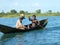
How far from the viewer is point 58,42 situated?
50.0 feet

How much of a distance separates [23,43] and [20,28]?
378cm

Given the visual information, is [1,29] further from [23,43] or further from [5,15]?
[5,15]

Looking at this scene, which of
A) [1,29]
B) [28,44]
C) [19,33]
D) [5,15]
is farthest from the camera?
[5,15]

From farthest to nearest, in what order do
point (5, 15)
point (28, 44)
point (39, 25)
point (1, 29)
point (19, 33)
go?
1. point (5, 15)
2. point (39, 25)
3. point (19, 33)
4. point (1, 29)
5. point (28, 44)

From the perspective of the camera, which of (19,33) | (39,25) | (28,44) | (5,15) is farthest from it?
(5,15)

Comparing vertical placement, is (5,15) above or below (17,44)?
below

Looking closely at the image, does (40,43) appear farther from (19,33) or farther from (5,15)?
(5,15)

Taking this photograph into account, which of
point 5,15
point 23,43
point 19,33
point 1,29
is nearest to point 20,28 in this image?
point 19,33

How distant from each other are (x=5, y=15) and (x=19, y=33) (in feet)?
134

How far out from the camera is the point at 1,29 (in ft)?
58.7

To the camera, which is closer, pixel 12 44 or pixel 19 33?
pixel 12 44

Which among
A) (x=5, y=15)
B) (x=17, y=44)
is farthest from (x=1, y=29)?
(x=5, y=15)

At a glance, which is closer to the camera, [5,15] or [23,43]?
[23,43]

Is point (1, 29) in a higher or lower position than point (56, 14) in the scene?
higher
